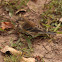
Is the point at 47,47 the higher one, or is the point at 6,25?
the point at 6,25

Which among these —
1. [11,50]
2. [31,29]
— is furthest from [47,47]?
[11,50]

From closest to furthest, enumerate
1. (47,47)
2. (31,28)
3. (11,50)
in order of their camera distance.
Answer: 1. (11,50)
2. (47,47)
3. (31,28)

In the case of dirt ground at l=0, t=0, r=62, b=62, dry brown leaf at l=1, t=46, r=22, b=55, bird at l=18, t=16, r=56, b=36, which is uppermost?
bird at l=18, t=16, r=56, b=36

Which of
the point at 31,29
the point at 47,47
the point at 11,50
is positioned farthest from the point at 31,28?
the point at 11,50

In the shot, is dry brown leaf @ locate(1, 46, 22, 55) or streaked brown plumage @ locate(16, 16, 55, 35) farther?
streaked brown plumage @ locate(16, 16, 55, 35)

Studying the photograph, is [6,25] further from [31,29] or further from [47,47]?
[47,47]

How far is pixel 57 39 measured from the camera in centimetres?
207

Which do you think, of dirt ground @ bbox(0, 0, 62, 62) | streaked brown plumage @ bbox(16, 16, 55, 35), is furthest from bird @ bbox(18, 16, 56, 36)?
dirt ground @ bbox(0, 0, 62, 62)

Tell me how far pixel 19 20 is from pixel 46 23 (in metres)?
0.47

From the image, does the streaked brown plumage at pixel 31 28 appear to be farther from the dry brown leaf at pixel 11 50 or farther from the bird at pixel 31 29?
the dry brown leaf at pixel 11 50

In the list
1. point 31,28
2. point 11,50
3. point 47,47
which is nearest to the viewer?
point 11,50

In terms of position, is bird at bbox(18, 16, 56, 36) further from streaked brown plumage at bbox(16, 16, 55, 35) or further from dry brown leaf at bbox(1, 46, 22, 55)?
dry brown leaf at bbox(1, 46, 22, 55)

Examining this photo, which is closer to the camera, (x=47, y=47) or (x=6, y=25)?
(x=47, y=47)

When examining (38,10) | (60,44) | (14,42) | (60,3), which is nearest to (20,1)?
(38,10)
